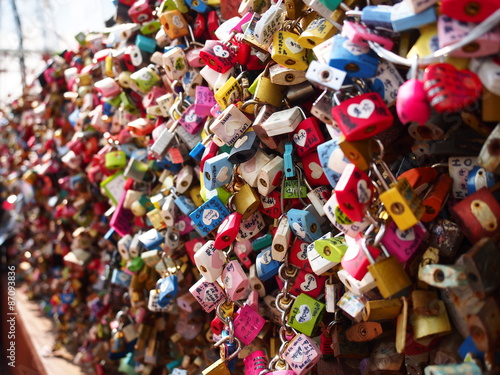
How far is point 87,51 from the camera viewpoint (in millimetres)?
2037

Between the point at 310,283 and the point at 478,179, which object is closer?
the point at 478,179

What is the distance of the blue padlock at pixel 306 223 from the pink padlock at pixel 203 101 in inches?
14.0

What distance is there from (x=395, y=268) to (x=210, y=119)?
58 cm

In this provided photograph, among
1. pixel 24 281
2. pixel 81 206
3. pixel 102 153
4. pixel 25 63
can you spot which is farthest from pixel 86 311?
pixel 25 63

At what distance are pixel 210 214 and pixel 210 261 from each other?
103 millimetres

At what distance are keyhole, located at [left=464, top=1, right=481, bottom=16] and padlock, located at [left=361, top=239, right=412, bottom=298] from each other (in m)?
0.34

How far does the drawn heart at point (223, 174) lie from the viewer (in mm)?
903

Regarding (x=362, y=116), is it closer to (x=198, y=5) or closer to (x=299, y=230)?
(x=299, y=230)

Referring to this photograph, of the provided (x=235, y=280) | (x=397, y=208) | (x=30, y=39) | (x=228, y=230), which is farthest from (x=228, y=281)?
(x=30, y=39)

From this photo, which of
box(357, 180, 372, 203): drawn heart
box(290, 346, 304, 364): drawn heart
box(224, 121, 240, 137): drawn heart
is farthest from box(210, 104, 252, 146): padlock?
box(290, 346, 304, 364): drawn heart

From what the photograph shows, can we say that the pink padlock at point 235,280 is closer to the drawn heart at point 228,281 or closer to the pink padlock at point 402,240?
the drawn heart at point 228,281

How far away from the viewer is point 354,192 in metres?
0.65

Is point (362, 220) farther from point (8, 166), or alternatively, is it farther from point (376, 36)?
point (8, 166)

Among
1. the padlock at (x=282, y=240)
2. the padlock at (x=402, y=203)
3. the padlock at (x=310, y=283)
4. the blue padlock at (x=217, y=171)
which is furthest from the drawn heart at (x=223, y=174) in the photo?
the padlock at (x=402, y=203)
